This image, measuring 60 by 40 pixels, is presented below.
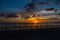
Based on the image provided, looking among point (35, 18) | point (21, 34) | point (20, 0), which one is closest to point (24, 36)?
point (21, 34)

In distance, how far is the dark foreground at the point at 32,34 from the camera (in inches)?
273

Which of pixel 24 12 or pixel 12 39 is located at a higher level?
pixel 24 12

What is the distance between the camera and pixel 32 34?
702 cm

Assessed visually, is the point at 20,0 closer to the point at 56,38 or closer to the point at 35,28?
the point at 35,28

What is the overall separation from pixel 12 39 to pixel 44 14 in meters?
1.28

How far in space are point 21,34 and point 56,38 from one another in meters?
1.08

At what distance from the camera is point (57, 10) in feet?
23.5

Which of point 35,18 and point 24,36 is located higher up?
point 35,18

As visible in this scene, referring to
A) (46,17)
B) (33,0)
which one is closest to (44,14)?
(46,17)

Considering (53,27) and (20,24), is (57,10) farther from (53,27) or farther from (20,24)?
(20,24)

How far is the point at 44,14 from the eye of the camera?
7.14 metres

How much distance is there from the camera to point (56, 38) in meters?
6.95

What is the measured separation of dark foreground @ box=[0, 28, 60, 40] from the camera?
6.92 m

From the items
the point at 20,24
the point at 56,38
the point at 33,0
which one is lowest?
the point at 56,38
